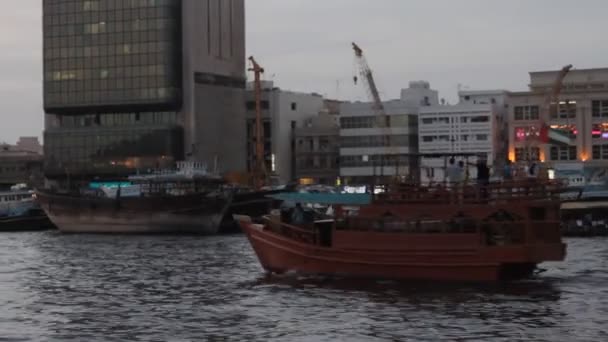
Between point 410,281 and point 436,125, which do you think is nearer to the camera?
point 410,281

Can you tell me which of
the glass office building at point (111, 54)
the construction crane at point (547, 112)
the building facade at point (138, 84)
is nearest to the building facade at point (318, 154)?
Answer: the building facade at point (138, 84)

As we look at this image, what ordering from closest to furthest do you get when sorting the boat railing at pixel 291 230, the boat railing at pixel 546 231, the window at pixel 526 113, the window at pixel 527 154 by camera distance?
1. the boat railing at pixel 546 231
2. the boat railing at pixel 291 230
3. the window at pixel 527 154
4. the window at pixel 526 113

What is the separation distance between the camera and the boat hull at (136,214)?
295 ft

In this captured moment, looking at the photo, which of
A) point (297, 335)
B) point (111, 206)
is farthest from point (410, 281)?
point (111, 206)

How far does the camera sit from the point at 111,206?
9300 centimetres

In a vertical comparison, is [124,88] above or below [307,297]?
above

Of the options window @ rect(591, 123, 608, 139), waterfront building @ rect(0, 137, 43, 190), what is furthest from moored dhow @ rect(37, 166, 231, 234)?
waterfront building @ rect(0, 137, 43, 190)

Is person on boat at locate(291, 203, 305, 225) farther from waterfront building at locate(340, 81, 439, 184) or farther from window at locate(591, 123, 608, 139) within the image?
waterfront building at locate(340, 81, 439, 184)

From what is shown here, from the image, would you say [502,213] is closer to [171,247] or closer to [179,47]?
[171,247]

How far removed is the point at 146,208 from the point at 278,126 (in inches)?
2428

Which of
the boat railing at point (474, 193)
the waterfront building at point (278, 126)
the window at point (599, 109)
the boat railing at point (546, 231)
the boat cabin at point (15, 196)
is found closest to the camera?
the boat railing at point (546, 231)

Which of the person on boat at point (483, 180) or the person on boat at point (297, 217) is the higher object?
the person on boat at point (483, 180)

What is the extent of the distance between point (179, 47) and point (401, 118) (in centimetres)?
2942

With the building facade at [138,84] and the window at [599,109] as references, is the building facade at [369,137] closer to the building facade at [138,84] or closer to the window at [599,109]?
the building facade at [138,84]
